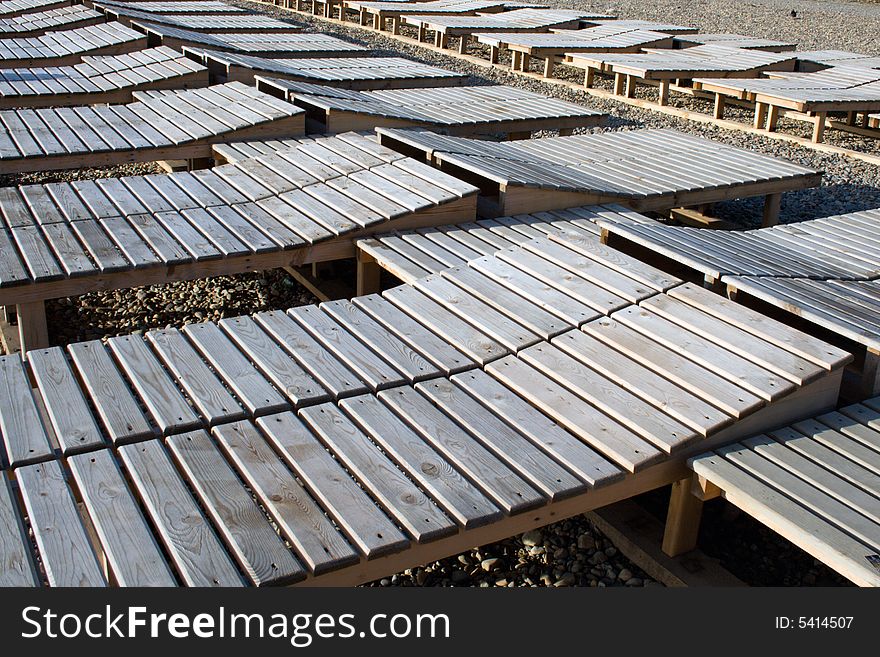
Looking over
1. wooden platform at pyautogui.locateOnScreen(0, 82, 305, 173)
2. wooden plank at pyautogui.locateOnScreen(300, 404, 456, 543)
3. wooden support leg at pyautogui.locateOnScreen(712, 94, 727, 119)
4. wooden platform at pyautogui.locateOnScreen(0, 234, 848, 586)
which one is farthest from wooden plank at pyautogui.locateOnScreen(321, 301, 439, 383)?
wooden support leg at pyautogui.locateOnScreen(712, 94, 727, 119)

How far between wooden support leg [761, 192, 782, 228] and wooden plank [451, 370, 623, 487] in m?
4.45

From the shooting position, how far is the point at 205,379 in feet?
12.1

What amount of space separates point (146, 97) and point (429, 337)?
5564mm

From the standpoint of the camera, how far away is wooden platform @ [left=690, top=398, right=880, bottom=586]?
2.92 m

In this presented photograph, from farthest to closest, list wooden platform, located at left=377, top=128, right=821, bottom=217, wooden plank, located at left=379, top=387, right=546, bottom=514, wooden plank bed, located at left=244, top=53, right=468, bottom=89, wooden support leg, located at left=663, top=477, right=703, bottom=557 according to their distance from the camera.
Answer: wooden plank bed, located at left=244, top=53, right=468, bottom=89, wooden platform, located at left=377, top=128, right=821, bottom=217, wooden support leg, located at left=663, top=477, right=703, bottom=557, wooden plank, located at left=379, top=387, right=546, bottom=514

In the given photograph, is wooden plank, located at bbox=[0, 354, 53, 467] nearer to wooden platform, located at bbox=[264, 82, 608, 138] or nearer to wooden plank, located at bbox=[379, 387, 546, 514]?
wooden plank, located at bbox=[379, 387, 546, 514]

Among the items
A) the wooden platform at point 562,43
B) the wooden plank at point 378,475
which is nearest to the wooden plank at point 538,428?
the wooden plank at point 378,475

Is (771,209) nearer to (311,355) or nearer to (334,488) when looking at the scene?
(311,355)

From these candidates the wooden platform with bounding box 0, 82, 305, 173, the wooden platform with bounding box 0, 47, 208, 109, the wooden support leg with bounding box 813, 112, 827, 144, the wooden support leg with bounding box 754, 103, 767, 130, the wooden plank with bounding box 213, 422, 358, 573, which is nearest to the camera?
the wooden plank with bounding box 213, 422, 358, 573

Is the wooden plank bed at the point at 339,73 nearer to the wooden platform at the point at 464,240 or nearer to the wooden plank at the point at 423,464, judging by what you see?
the wooden platform at the point at 464,240

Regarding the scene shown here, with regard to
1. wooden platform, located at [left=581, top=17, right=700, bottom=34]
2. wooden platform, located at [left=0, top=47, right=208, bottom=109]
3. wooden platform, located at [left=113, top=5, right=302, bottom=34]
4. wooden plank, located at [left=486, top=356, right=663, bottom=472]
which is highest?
wooden platform, located at [left=581, top=17, right=700, bottom=34]

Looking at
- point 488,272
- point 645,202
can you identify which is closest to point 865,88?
point 645,202

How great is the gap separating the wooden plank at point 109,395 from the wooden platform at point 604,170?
9.63ft

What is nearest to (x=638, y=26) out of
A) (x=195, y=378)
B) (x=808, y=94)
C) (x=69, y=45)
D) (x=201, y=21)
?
(x=808, y=94)
